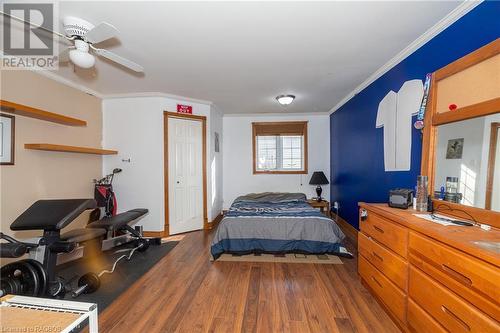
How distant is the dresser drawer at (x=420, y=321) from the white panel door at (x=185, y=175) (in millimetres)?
3584

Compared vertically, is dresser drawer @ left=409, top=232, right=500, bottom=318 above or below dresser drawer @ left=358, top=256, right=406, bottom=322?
above

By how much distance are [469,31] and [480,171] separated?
112 centimetres

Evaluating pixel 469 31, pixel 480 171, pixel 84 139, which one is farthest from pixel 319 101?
pixel 84 139

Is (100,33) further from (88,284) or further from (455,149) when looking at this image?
(455,149)

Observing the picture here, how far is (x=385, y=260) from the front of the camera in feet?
6.08

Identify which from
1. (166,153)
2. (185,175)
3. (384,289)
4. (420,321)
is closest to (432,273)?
(420,321)

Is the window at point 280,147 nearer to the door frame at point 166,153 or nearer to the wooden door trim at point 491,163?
the door frame at point 166,153

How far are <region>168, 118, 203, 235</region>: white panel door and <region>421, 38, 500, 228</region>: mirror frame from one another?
141 inches

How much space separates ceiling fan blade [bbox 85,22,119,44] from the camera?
5.40 feet

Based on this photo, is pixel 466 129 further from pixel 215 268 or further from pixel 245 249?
pixel 215 268

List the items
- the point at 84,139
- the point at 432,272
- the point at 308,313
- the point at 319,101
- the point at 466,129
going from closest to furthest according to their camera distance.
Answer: the point at 432,272, the point at 466,129, the point at 308,313, the point at 84,139, the point at 319,101

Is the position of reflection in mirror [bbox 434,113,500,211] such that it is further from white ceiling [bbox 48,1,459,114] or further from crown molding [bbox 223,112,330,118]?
crown molding [bbox 223,112,330,118]

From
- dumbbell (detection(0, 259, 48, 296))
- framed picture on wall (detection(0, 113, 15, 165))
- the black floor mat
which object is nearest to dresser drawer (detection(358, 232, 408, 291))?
the black floor mat

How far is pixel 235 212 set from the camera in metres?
3.32
